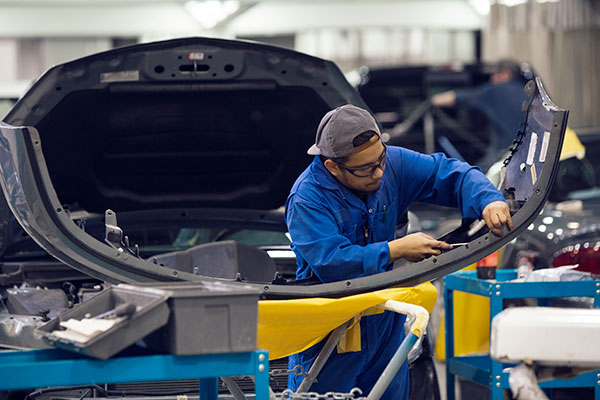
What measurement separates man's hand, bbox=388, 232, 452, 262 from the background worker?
439 cm

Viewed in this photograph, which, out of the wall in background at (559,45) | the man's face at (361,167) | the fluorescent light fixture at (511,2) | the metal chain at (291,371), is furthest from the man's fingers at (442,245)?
the fluorescent light fixture at (511,2)

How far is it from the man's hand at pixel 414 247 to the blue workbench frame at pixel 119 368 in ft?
2.44

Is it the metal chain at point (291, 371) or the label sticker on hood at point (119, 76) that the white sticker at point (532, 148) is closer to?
the metal chain at point (291, 371)

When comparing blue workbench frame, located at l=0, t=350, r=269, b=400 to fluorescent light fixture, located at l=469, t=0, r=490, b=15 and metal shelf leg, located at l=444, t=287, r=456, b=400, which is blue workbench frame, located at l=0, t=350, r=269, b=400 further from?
fluorescent light fixture, located at l=469, t=0, r=490, b=15

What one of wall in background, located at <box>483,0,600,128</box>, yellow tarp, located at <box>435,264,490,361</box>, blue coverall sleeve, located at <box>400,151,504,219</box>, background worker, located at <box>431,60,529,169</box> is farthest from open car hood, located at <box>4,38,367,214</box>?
wall in background, located at <box>483,0,600,128</box>

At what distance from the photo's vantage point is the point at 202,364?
241 centimetres

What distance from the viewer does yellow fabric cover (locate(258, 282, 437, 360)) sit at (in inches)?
111

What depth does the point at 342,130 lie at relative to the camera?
3107mm

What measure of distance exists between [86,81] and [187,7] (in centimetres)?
1063

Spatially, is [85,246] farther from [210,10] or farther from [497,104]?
[210,10]

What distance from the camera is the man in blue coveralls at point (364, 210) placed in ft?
9.96

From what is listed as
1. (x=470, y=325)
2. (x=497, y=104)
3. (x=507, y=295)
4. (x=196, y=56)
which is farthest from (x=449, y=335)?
(x=497, y=104)

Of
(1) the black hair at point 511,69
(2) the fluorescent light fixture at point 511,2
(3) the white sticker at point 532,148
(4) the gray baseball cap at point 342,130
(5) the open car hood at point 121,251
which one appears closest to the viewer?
(5) the open car hood at point 121,251

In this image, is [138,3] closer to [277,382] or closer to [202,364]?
[277,382]
